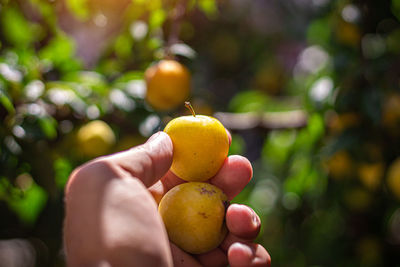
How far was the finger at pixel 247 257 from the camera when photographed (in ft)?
1.90

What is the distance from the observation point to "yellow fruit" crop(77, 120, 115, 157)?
1.28 meters

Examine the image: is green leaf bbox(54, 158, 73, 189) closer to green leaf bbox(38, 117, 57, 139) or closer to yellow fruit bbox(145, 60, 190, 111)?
green leaf bbox(38, 117, 57, 139)

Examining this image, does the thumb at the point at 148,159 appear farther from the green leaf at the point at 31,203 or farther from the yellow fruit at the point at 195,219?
the green leaf at the point at 31,203

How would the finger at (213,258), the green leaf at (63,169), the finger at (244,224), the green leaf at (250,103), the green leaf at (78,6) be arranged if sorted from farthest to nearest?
the green leaf at (250,103)
the green leaf at (63,169)
the green leaf at (78,6)
the finger at (213,258)
the finger at (244,224)

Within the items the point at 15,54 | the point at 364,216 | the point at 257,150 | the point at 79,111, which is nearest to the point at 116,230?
the point at 79,111

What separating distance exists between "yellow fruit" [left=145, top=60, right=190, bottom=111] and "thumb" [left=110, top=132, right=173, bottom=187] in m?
0.58

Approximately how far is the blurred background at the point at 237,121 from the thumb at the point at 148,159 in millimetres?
508

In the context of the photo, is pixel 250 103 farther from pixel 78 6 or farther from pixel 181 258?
pixel 181 258

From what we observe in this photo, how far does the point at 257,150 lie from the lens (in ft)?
9.59

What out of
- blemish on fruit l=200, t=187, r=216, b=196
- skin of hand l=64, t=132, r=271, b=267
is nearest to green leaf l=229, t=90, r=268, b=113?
A: blemish on fruit l=200, t=187, r=216, b=196

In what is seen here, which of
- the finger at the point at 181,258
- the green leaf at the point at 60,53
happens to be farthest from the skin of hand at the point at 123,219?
the green leaf at the point at 60,53

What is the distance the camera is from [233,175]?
783mm

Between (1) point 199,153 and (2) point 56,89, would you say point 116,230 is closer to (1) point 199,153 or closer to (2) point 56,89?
(1) point 199,153

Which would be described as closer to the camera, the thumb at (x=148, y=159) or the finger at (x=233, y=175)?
the thumb at (x=148, y=159)
